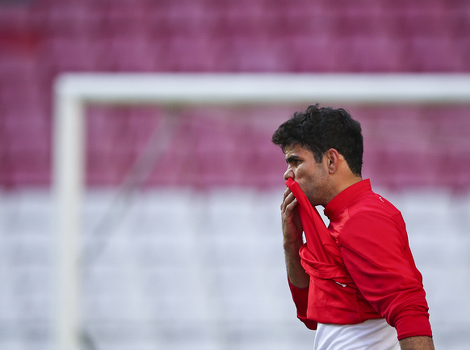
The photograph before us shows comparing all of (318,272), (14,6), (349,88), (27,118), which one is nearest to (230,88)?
(349,88)

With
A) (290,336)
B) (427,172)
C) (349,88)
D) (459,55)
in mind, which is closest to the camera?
(349,88)

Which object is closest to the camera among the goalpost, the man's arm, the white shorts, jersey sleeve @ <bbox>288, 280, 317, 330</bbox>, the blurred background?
the man's arm

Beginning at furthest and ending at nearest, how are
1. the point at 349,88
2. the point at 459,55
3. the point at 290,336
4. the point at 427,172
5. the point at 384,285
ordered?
the point at 459,55 → the point at 427,172 → the point at 290,336 → the point at 349,88 → the point at 384,285

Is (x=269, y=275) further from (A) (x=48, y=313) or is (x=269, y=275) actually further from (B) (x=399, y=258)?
(B) (x=399, y=258)

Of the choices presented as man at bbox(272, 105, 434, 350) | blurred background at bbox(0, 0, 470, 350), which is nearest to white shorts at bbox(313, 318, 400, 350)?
man at bbox(272, 105, 434, 350)

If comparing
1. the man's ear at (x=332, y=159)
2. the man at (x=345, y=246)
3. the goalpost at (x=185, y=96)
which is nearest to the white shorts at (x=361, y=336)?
the man at (x=345, y=246)

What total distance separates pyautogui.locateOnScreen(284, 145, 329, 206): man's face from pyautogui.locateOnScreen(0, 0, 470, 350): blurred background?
79.6 inches

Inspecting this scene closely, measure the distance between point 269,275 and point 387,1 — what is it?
2065 millimetres

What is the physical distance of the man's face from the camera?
3.24 ft

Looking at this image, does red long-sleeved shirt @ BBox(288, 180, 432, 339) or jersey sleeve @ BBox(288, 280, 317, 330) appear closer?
red long-sleeved shirt @ BBox(288, 180, 432, 339)

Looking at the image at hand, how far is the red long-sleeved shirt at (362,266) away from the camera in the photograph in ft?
2.81

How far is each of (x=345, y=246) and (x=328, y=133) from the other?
18 centimetres

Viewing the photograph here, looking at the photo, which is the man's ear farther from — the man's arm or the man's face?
the man's arm

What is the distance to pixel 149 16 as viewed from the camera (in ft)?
14.3
